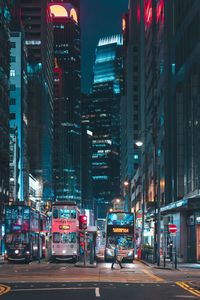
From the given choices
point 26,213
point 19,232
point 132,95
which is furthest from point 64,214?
point 132,95

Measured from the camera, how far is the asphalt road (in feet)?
66.6

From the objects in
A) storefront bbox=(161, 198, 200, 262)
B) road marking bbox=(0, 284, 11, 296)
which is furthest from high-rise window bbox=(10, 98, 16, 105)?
road marking bbox=(0, 284, 11, 296)

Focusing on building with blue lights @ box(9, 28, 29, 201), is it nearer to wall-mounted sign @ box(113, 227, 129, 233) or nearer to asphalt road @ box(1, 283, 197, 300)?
wall-mounted sign @ box(113, 227, 129, 233)

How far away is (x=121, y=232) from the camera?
52.9 metres

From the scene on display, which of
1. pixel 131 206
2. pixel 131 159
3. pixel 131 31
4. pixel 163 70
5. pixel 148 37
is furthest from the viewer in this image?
pixel 131 31

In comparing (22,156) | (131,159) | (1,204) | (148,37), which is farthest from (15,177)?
(131,159)

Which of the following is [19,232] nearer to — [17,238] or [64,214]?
[17,238]

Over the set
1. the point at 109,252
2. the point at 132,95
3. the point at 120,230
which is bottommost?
the point at 109,252

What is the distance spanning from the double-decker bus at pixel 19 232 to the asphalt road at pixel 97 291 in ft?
79.1

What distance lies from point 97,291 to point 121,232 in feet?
101

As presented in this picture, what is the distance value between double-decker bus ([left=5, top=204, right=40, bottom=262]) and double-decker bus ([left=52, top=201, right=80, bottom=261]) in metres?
2.19

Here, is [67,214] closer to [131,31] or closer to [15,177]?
[15,177]

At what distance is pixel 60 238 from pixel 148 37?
5875 centimetres

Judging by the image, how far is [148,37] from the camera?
334 ft
